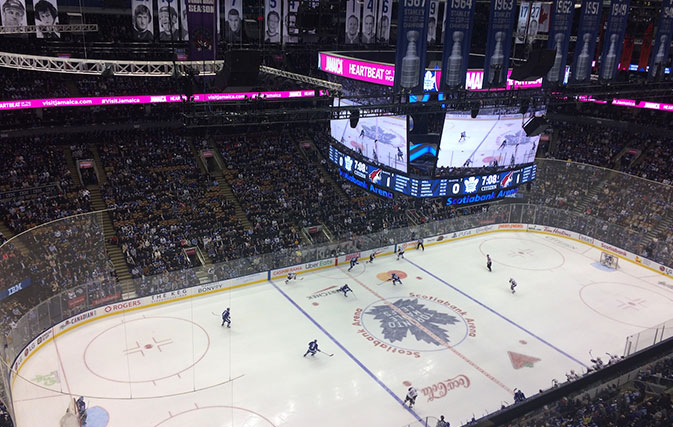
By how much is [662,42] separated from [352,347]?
1542 centimetres

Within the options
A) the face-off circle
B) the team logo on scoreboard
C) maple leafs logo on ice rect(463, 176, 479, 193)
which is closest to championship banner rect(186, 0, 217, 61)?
the face-off circle

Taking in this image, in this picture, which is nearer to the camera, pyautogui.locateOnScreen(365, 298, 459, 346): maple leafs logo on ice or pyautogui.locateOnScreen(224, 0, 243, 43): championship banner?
pyautogui.locateOnScreen(224, 0, 243, 43): championship banner

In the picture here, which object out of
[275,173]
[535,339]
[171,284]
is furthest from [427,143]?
[275,173]

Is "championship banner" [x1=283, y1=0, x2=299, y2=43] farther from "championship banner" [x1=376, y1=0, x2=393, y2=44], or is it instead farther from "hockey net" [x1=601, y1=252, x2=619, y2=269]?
"hockey net" [x1=601, y1=252, x2=619, y2=269]

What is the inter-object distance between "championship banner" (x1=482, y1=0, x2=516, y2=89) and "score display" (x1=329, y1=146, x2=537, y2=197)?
4.01m

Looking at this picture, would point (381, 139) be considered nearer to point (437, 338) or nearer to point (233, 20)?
point (233, 20)

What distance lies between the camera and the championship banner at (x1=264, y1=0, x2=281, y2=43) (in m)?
20.8

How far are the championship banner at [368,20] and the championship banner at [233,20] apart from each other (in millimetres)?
5912

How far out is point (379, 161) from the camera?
21.2 meters

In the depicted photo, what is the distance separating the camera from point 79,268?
766 inches

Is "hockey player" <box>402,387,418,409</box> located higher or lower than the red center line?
higher

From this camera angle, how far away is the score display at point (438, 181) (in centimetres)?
2027

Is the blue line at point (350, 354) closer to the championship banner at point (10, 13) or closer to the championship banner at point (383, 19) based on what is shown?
the championship banner at point (383, 19)

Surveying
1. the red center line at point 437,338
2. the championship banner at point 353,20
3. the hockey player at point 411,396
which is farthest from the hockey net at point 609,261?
the championship banner at point 353,20
